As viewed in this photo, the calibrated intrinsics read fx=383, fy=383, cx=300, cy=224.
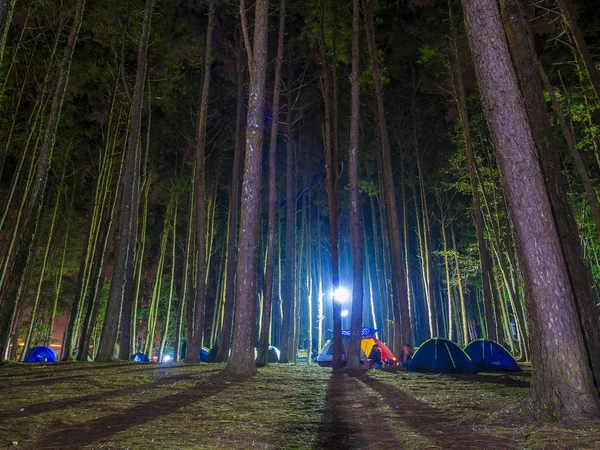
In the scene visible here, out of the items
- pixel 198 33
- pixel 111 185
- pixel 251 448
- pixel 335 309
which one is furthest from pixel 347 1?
pixel 251 448

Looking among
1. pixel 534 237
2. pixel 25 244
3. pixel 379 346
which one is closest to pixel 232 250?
pixel 25 244

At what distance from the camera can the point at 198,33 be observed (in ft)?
47.7

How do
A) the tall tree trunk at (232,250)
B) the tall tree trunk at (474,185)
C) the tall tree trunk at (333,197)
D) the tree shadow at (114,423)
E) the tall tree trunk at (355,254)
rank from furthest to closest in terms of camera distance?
the tall tree trunk at (474,185)
the tall tree trunk at (232,250)
the tall tree trunk at (333,197)
the tall tree trunk at (355,254)
the tree shadow at (114,423)

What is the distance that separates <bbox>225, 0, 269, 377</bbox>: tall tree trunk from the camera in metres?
7.19

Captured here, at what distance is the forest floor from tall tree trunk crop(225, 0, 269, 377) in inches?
54.5

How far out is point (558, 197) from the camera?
4.06 m

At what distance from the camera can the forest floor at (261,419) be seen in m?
2.80

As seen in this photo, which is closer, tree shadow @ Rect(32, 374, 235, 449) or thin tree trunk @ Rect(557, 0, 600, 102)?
tree shadow @ Rect(32, 374, 235, 449)

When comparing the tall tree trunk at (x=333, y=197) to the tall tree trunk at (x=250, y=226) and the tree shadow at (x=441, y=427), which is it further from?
the tree shadow at (x=441, y=427)

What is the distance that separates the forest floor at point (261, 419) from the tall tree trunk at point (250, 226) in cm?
138

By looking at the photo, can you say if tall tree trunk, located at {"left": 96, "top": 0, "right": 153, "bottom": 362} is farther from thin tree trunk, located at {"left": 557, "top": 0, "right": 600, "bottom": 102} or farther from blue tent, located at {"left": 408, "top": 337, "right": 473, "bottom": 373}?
thin tree trunk, located at {"left": 557, "top": 0, "right": 600, "bottom": 102}

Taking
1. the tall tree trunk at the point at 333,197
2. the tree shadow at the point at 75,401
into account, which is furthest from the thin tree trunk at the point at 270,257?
the tree shadow at the point at 75,401

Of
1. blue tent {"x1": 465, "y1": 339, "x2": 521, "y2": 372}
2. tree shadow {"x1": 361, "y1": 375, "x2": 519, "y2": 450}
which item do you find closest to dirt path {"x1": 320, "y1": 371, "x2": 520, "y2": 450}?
tree shadow {"x1": 361, "y1": 375, "x2": 519, "y2": 450}

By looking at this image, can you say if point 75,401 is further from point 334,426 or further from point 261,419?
point 334,426
